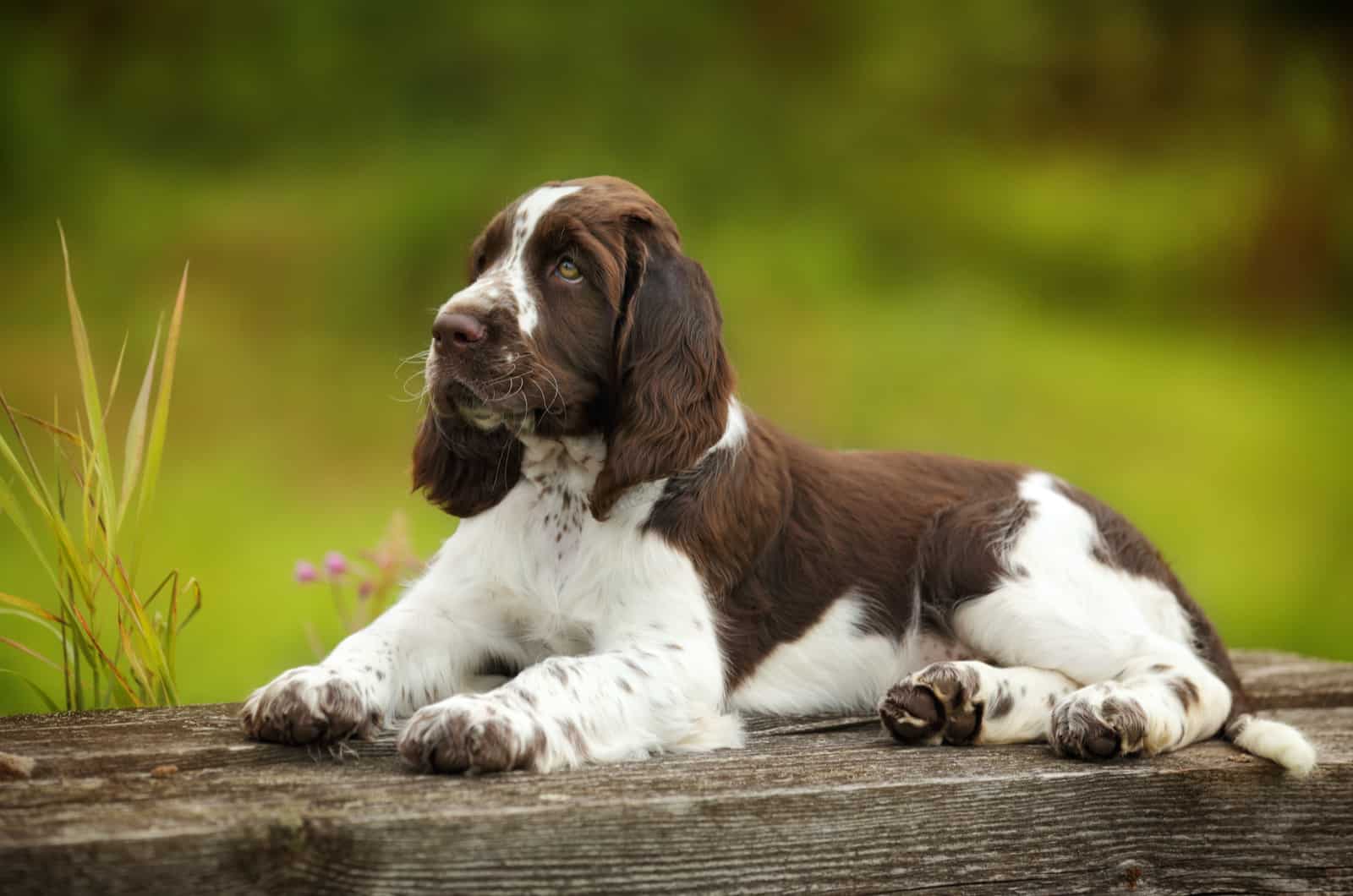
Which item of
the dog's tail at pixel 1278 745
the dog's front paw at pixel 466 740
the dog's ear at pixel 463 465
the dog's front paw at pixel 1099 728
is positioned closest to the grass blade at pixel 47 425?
the dog's ear at pixel 463 465

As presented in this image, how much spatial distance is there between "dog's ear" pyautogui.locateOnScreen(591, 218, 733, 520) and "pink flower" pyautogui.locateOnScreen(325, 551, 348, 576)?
1.90 meters

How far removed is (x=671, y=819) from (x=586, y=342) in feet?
4.19

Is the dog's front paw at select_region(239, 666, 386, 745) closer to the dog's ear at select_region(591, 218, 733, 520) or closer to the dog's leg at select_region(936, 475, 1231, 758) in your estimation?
the dog's ear at select_region(591, 218, 733, 520)

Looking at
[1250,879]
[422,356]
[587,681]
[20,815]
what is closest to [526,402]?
[422,356]

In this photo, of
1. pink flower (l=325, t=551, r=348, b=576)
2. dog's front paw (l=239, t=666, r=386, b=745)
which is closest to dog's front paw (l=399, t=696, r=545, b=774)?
dog's front paw (l=239, t=666, r=386, b=745)

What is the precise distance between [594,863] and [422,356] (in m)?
1.51

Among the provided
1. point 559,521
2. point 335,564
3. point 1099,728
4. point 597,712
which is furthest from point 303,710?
point 335,564

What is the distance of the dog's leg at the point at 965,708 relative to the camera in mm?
3332

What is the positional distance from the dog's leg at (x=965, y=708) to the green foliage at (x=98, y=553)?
2.00 m

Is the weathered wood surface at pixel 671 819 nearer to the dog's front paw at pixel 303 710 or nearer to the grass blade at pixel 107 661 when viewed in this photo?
the dog's front paw at pixel 303 710

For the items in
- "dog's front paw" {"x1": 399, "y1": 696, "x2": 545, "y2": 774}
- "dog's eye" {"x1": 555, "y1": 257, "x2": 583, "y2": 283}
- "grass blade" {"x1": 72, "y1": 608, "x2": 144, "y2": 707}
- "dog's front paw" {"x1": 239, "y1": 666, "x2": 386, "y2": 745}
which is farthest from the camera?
"grass blade" {"x1": 72, "y1": 608, "x2": 144, "y2": 707}

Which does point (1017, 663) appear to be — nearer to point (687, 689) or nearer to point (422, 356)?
point (687, 689)

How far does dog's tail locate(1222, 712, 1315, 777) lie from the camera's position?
3.25m

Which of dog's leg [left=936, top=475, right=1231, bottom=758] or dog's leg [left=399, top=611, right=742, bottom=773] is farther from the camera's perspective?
dog's leg [left=936, top=475, right=1231, bottom=758]
